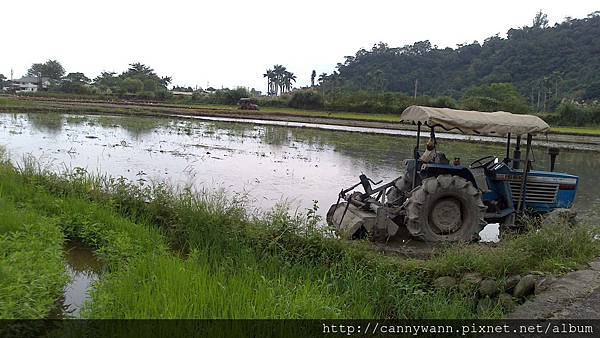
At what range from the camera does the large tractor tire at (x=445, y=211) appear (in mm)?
6582

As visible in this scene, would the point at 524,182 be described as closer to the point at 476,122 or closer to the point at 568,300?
the point at 476,122

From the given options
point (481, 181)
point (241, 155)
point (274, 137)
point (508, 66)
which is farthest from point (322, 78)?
point (481, 181)

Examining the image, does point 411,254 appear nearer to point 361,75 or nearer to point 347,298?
point 347,298

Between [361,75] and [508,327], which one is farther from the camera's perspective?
[361,75]

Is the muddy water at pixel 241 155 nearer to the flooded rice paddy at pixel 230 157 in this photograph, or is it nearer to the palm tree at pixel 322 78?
the flooded rice paddy at pixel 230 157

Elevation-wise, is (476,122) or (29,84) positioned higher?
(29,84)

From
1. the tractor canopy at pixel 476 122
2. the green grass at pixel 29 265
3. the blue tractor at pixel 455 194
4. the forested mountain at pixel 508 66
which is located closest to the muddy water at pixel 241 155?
the blue tractor at pixel 455 194

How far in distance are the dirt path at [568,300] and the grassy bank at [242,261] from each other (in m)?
0.28

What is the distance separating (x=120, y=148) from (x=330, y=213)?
10.6m

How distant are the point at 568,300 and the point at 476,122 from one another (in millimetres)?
3113

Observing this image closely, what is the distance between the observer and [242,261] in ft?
17.2

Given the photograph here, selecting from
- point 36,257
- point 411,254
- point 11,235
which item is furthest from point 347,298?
point 11,235

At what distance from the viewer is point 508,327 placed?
3.77m

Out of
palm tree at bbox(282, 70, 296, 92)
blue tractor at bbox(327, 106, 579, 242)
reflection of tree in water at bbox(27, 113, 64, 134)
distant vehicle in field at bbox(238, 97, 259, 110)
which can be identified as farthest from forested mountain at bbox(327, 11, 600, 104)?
blue tractor at bbox(327, 106, 579, 242)
